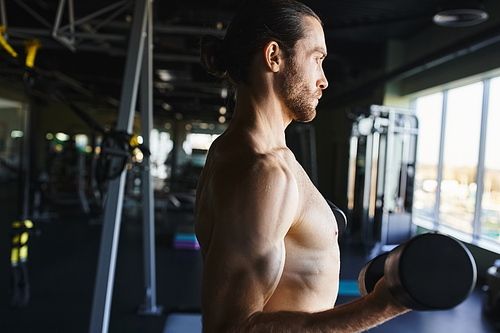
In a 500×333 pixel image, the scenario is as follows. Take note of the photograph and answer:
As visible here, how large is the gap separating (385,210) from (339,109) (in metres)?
3.96

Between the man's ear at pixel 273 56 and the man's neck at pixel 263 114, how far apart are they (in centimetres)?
5

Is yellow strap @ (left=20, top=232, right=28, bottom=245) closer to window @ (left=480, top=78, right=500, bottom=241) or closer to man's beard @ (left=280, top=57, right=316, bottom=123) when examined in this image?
man's beard @ (left=280, top=57, right=316, bottom=123)

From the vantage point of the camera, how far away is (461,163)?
4.71 m

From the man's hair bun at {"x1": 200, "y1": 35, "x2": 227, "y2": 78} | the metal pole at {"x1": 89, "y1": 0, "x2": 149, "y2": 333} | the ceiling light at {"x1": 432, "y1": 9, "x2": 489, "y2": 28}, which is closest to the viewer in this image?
the man's hair bun at {"x1": 200, "y1": 35, "x2": 227, "y2": 78}

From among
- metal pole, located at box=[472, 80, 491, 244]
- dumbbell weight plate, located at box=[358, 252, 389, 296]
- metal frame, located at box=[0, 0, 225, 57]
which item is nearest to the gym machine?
metal pole, located at box=[472, 80, 491, 244]

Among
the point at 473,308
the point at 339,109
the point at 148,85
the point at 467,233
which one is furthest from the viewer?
the point at 339,109

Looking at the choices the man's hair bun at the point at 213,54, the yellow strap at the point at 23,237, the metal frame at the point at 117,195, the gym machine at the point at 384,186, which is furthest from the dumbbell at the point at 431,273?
the gym machine at the point at 384,186

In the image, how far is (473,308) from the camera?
10.5 feet

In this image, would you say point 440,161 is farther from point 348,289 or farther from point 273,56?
point 273,56

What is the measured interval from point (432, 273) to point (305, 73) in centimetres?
51

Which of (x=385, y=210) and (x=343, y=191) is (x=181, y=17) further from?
(x=343, y=191)

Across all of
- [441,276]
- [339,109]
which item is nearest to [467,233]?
[339,109]

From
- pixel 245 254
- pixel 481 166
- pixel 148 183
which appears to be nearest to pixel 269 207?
pixel 245 254

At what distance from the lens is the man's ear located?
2.59ft
